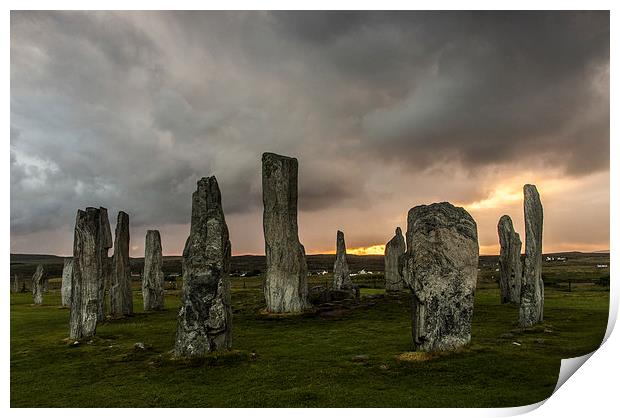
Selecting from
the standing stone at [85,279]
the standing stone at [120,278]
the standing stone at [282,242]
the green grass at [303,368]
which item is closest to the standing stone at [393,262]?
the standing stone at [282,242]

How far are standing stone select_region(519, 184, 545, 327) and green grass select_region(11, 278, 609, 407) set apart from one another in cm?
Answer: 66

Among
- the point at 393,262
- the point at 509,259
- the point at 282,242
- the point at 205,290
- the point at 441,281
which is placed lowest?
the point at 205,290

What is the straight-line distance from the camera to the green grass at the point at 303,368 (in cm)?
1109

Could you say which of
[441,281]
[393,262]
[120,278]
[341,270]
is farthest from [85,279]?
[393,262]

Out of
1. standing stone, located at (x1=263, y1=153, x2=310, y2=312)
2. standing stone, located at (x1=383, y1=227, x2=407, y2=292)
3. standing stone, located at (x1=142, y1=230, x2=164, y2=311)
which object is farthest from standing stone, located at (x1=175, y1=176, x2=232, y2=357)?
standing stone, located at (x1=383, y1=227, x2=407, y2=292)

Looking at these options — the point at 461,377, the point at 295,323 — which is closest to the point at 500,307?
the point at 295,323

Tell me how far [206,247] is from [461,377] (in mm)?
7681

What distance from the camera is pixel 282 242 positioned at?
24.0 m

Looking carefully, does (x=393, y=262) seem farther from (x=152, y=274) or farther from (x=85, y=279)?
(x=85, y=279)

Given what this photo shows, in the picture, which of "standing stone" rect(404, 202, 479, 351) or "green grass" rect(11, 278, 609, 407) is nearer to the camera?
"green grass" rect(11, 278, 609, 407)

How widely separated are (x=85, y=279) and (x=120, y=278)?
7.30 meters

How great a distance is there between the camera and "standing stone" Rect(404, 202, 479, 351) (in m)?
13.7

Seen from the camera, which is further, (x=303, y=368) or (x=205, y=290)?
(x=205, y=290)

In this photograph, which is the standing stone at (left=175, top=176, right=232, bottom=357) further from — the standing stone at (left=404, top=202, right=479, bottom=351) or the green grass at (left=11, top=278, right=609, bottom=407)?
the standing stone at (left=404, top=202, right=479, bottom=351)
